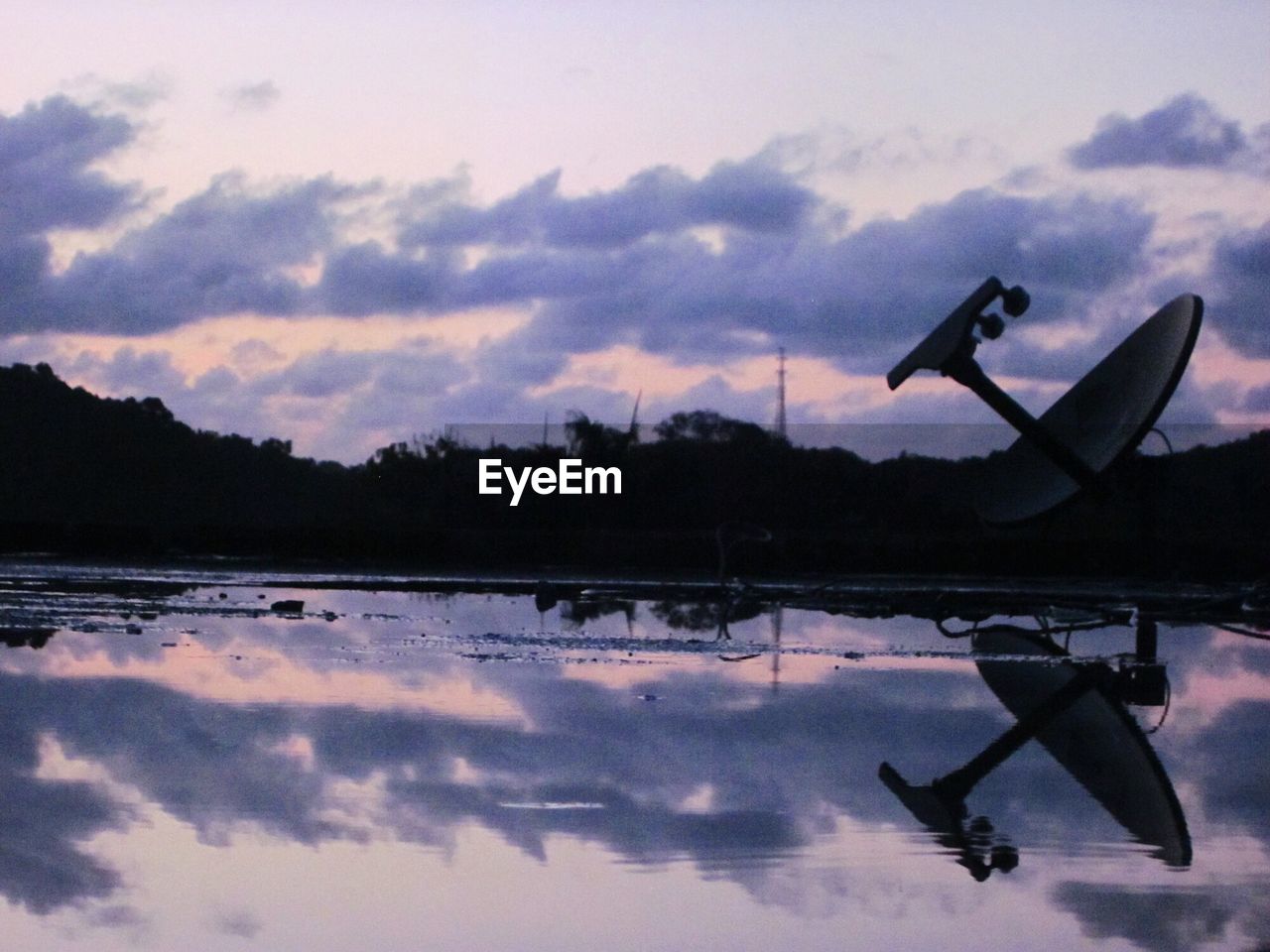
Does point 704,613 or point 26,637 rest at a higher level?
point 704,613

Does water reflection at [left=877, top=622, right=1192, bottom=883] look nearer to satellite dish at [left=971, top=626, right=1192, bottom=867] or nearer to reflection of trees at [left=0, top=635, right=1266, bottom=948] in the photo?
satellite dish at [left=971, top=626, right=1192, bottom=867]

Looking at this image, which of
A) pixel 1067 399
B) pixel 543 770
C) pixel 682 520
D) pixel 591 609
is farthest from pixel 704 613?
pixel 682 520

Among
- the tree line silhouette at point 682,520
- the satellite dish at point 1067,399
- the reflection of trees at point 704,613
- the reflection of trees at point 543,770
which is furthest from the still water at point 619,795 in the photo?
the tree line silhouette at point 682,520

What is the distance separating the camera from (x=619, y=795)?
9.05 meters

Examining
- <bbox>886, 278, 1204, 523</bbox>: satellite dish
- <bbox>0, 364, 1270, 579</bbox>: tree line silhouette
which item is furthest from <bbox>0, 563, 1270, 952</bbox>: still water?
<bbox>0, 364, 1270, 579</bbox>: tree line silhouette

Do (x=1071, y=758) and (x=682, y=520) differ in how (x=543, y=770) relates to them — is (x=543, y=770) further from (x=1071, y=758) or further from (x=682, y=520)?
(x=682, y=520)

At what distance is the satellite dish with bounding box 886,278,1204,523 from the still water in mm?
7402

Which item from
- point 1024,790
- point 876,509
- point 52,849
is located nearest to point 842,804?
point 1024,790

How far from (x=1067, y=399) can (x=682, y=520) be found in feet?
52.2

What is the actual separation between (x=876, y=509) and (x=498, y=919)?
37.0 m

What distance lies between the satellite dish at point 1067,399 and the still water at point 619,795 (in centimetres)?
740

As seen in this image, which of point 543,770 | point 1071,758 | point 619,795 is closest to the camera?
point 619,795

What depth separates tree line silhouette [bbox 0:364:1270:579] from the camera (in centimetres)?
3522

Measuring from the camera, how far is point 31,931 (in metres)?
6.29
